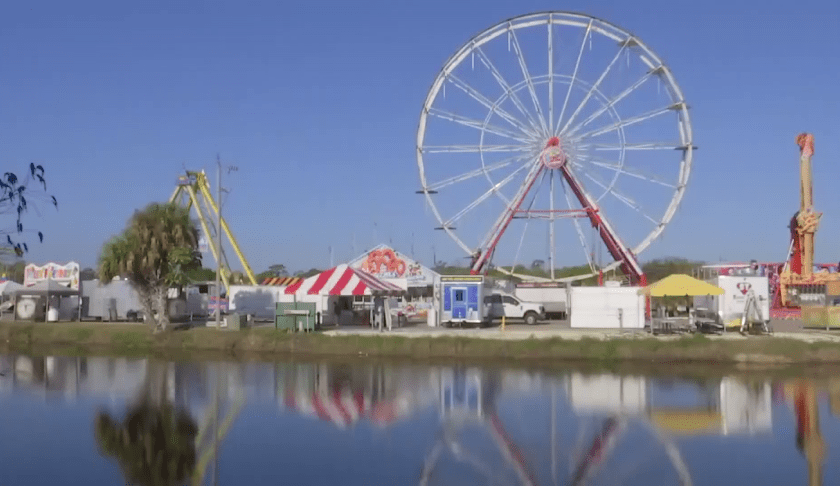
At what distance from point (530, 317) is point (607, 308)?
6629 millimetres

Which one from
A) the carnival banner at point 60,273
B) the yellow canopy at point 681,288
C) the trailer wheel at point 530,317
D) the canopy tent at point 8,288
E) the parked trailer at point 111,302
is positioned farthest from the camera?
the canopy tent at point 8,288

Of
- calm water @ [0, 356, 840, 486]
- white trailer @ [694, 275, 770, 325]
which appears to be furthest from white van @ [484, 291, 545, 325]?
calm water @ [0, 356, 840, 486]

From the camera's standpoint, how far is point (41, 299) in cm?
4550

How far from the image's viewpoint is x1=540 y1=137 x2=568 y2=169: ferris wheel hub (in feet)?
146

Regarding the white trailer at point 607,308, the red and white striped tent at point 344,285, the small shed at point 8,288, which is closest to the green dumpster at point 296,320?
the red and white striped tent at point 344,285

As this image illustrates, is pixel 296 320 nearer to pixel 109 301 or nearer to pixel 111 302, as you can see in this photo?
pixel 111 302

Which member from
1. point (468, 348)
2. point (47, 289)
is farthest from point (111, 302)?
point (468, 348)

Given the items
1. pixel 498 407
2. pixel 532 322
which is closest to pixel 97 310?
pixel 532 322

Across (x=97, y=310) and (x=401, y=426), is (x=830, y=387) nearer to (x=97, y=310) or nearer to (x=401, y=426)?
(x=401, y=426)

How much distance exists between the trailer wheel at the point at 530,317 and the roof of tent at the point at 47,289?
23552mm

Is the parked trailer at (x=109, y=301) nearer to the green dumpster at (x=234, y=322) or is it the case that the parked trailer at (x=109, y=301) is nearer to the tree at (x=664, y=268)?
the green dumpster at (x=234, y=322)

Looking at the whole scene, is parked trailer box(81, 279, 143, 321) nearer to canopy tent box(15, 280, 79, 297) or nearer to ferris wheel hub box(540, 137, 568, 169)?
canopy tent box(15, 280, 79, 297)

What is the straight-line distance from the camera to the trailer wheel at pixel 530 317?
4147 centimetres

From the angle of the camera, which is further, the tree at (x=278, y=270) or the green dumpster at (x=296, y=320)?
the tree at (x=278, y=270)
